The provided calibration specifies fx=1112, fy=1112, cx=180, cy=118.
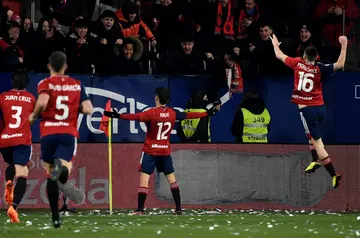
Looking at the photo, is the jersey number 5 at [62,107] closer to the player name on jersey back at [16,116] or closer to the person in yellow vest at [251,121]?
the player name on jersey back at [16,116]

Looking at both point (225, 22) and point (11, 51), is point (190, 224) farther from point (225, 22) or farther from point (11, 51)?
point (225, 22)

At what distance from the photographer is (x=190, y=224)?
16125mm

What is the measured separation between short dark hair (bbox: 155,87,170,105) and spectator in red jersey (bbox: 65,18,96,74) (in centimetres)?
235

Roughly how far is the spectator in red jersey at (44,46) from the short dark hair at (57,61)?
256 inches

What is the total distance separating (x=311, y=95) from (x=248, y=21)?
4104 mm

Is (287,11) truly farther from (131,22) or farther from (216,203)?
(216,203)

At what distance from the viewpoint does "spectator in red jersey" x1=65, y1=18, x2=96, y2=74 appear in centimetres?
2031

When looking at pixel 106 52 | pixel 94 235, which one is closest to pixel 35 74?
pixel 106 52

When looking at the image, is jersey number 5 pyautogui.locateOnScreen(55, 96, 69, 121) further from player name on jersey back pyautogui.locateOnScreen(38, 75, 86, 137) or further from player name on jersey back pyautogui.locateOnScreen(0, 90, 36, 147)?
player name on jersey back pyautogui.locateOnScreen(0, 90, 36, 147)

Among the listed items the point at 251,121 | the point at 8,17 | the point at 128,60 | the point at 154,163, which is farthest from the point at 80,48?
the point at 251,121

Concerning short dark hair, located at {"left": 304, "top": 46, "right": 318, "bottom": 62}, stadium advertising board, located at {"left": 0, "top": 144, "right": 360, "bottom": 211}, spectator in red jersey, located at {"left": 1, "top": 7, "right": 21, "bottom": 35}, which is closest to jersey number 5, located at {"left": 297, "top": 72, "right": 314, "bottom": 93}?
short dark hair, located at {"left": 304, "top": 46, "right": 318, "bottom": 62}

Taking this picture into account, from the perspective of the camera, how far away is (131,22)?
2164 centimetres

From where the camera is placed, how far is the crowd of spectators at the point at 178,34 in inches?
805

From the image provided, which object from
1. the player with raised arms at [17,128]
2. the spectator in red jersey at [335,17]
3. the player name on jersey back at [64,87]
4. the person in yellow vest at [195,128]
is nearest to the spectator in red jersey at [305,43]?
the spectator in red jersey at [335,17]
